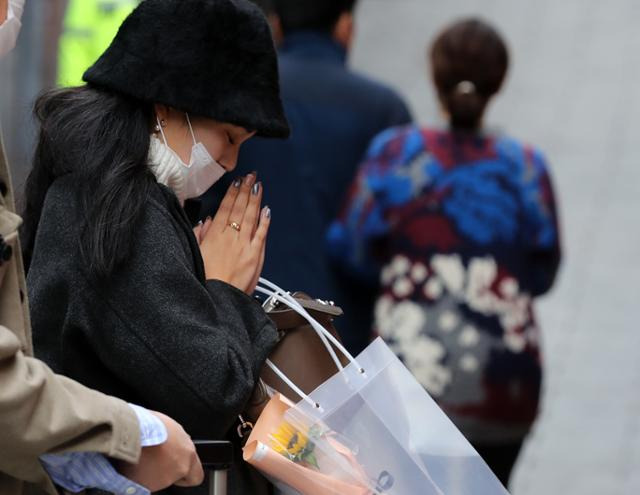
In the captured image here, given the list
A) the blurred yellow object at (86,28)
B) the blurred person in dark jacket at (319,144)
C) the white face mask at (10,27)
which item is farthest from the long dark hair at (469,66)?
the white face mask at (10,27)

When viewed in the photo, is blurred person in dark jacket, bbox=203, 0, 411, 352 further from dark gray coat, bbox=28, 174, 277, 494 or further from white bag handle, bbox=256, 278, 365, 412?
dark gray coat, bbox=28, 174, 277, 494

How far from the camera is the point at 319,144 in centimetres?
486

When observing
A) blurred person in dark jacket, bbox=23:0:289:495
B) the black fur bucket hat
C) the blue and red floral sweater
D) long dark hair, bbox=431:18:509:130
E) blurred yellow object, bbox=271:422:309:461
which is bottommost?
the blue and red floral sweater

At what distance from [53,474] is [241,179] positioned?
2.42 feet

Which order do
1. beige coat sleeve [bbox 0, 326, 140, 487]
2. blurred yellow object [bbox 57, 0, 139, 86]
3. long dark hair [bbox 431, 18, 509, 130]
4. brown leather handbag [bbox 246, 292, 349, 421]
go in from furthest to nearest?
blurred yellow object [bbox 57, 0, 139, 86]
long dark hair [bbox 431, 18, 509, 130]
brown leather handbag [bbox 246, 292, 349, 421]
beige coat sleeve [bbox 0, 326, 140, 487]

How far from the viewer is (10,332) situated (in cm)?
213

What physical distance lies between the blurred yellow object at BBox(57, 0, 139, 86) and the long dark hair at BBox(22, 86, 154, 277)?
9.00 ft

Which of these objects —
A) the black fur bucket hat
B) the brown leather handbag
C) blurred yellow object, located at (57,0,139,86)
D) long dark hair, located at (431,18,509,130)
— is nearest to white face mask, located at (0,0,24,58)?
the black fur bucket hat

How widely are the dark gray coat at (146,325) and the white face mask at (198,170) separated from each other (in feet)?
0.34

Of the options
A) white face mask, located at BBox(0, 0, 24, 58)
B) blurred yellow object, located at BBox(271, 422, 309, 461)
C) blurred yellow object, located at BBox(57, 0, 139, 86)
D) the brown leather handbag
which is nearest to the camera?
white face mask, located at BBox(0, 0, 24, 58)

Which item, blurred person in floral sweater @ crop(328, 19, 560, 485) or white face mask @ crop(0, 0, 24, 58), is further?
blurred person in floral sweater @ crop(328, 19, 560, 485)

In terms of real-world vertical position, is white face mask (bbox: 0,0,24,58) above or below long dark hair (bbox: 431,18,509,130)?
above

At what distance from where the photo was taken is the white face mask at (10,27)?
2336 mm

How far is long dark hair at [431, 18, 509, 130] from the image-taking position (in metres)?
4.58
